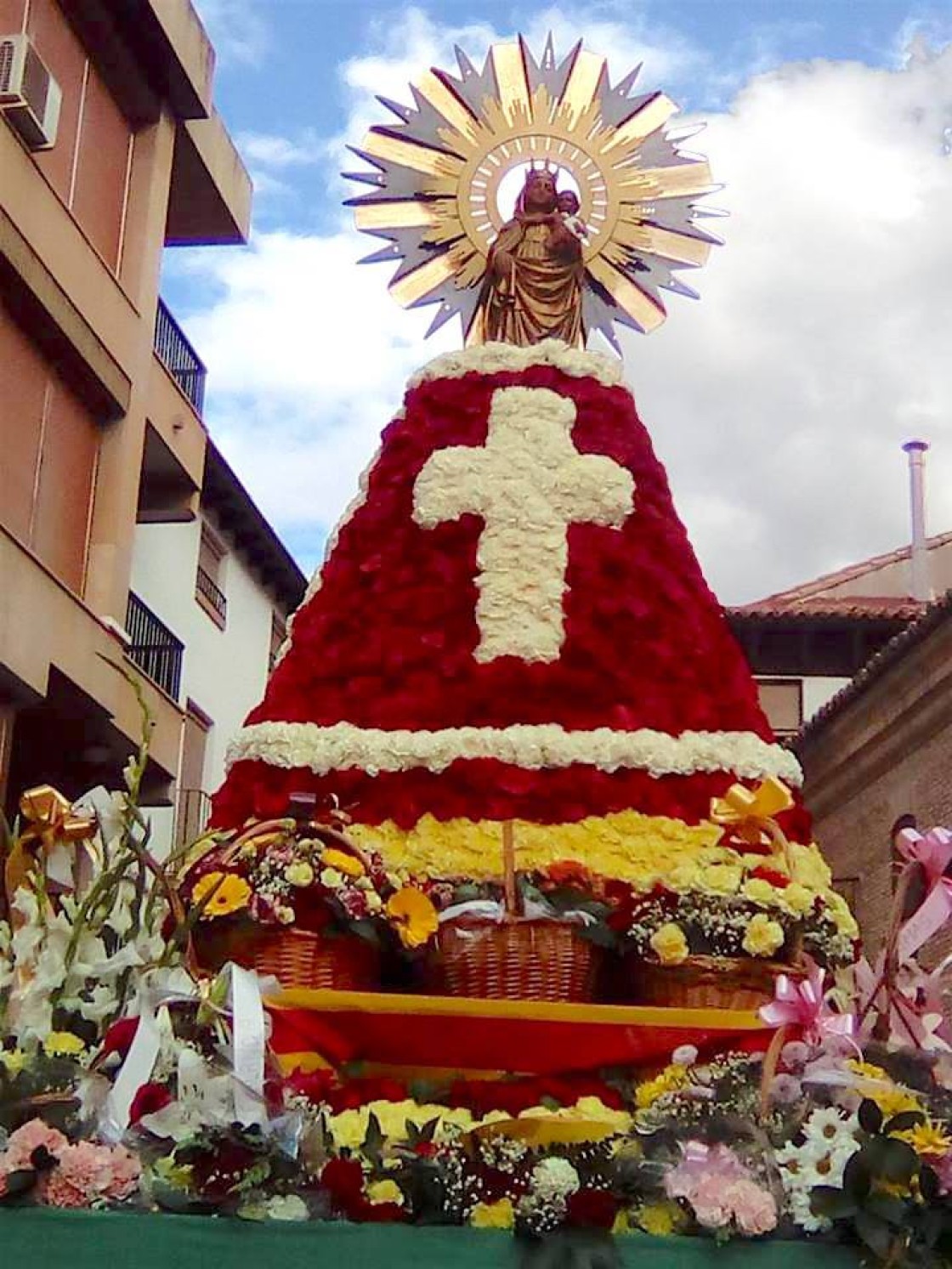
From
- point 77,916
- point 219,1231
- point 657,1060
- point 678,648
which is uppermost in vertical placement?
point 678,648

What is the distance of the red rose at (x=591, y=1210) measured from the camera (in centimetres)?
350

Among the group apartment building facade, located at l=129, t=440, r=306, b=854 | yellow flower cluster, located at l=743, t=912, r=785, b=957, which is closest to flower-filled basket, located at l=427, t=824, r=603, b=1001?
yellow flower cluster, located at l=743, t=912, r=785, b=957

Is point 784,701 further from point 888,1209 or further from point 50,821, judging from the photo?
point 888,1209

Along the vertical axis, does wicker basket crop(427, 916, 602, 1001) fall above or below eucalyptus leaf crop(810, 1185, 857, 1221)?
above

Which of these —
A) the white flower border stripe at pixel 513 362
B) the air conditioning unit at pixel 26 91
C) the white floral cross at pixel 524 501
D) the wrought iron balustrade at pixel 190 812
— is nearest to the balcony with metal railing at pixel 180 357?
the wrought iron balustrade at pixel 190 812

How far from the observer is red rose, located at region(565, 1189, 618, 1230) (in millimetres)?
3500

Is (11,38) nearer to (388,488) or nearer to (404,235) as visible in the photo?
(404,235)

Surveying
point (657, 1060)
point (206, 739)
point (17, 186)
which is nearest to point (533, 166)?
point (657, 1060)

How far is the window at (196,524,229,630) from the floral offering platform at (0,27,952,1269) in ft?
44.1

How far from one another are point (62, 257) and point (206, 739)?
28.9 feet

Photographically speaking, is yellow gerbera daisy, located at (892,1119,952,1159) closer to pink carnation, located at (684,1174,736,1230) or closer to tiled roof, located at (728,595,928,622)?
pink carnation, located at (684,1174,736,1230)

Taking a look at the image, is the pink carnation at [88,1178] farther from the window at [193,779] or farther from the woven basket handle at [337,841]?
the window at [193,779]

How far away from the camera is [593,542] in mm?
5824

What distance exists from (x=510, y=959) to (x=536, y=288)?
3.03 m
